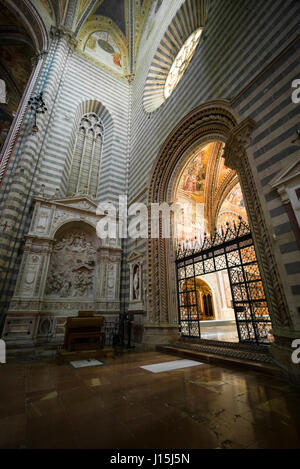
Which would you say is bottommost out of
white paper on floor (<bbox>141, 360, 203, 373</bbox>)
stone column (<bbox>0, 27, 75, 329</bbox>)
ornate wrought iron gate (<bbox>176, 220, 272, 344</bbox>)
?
white paper on floor (<bbox>141, 360, 203, 373</bbox>)

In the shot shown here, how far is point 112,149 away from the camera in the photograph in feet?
39.0

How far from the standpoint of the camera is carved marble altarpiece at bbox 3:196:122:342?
22.6 feet

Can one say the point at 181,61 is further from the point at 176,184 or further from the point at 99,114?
the point at 176,184

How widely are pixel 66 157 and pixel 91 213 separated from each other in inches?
128

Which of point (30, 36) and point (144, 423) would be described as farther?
point (30, 36)

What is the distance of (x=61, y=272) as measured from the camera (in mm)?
8391

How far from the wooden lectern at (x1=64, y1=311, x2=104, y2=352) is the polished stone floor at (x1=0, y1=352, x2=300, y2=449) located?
1923 mm

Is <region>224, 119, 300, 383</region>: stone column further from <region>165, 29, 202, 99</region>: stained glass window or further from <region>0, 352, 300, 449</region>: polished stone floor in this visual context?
<region>165, 29, 202, 99</region>: stained glass window

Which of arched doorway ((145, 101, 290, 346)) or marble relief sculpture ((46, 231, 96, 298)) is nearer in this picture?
arched doorway ((145, 101, 290, 346))

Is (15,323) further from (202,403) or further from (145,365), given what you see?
(202,403)

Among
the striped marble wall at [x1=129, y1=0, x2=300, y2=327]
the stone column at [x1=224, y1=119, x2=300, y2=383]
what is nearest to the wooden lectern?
the stone column at [x1=224, y1=119, x2=300, y2=383]

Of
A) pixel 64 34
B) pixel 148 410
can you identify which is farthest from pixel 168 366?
pixel 64 34

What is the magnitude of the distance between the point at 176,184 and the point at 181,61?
24.6 feet
